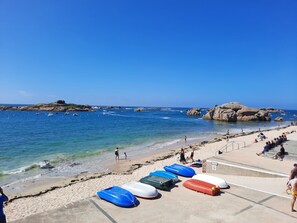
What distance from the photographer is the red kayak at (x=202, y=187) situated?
1109 cm

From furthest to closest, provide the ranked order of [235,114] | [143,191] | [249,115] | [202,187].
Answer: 1. [249,115]
2. [235,114]
3. [202,187]
4. [143,191]

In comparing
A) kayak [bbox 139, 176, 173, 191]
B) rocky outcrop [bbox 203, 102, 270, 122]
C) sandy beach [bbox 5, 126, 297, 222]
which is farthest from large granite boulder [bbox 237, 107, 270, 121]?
kayak [bbox 139, 176, 173, 191]

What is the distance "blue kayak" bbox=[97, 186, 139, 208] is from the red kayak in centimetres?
291

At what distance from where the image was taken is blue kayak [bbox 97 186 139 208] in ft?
32.5

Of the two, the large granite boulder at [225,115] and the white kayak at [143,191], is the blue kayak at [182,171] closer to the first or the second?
the white kayak at [143,191]

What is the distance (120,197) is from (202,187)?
3772mm

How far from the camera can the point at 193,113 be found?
11281cm

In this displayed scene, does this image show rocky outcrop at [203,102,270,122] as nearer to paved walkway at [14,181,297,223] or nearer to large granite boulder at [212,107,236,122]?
large granite boulder at [212,107,236,122]

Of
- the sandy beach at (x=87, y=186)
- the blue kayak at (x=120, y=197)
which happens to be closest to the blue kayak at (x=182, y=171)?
the sandy beach at (x=87, y=186)

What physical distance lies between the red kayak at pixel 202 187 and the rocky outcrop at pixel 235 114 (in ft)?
230

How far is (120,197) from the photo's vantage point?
10.1 m

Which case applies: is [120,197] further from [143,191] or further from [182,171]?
[182,171]

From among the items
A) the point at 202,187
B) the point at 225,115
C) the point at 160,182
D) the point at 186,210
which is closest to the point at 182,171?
the point at 160,182

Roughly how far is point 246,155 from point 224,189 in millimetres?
7758
